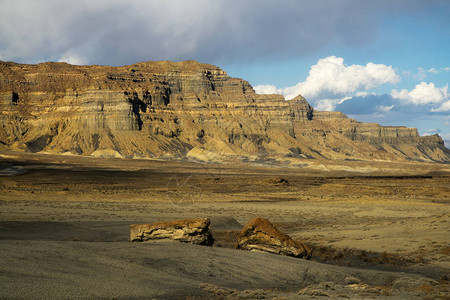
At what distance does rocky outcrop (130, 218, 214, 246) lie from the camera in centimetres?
1766

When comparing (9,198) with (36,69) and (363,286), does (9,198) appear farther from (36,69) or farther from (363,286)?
(36,69)

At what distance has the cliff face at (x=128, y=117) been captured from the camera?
156 meters

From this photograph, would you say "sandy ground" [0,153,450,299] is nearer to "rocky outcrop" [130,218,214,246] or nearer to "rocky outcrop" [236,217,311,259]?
"rocky outcrop" [236,217,311,259]

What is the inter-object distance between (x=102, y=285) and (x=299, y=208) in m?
33.0

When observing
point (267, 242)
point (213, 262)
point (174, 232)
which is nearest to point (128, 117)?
point (174, 232)

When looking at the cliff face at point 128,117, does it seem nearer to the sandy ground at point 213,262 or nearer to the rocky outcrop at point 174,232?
the sandy ground at point 213,262

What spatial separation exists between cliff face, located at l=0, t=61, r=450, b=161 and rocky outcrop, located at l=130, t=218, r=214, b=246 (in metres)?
133

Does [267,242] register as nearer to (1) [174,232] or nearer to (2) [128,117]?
(1) [174,232]

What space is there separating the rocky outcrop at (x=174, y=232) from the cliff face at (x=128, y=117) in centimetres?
13308

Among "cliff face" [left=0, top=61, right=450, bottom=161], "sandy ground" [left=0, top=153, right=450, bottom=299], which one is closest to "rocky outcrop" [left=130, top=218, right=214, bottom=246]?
"sandy ground" [left=0, top=153, right=450, bottom=299]

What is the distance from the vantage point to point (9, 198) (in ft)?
136

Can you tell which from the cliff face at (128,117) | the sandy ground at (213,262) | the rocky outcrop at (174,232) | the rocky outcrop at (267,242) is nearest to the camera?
the sandy ground at (213,262)

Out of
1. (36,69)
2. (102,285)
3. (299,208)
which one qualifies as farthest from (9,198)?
(36,69)

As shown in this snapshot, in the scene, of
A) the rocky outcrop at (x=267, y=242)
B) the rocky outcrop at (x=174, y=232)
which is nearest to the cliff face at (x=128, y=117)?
the rocky outcrop at (x=174, y=232)
